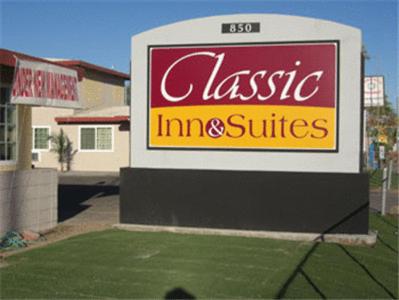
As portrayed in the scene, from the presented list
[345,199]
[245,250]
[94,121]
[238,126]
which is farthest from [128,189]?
[94,121]

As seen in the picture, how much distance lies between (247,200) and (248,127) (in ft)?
4.69

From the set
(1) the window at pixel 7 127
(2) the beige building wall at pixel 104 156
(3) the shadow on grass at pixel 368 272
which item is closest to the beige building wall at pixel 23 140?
(1) the window at pixel 7 127

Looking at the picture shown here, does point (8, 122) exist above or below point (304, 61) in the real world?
below

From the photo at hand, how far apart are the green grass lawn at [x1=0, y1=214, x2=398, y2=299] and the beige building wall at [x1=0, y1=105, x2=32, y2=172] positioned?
214cm

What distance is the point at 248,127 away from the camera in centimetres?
1267

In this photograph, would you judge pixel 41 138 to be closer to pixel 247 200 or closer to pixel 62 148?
pixel 62 148

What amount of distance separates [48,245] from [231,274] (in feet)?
12.8

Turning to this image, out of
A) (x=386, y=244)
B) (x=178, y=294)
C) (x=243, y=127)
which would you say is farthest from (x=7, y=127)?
(x=386, y=244)

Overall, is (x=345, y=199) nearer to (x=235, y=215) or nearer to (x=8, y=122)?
(x=235, y=215)

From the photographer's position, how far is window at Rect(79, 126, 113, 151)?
33.1 m

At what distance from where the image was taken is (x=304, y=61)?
1246 cm

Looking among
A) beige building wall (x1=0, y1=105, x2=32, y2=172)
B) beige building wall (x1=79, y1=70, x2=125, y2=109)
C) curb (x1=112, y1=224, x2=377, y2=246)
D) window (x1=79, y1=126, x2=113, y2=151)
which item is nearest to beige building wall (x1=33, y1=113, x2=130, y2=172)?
window (x1=79, y1=126, x2=113, y2=151)

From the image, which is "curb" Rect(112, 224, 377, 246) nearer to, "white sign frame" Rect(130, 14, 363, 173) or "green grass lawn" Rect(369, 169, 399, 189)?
"white sign frame" Rect(130, 14, 363, 173)

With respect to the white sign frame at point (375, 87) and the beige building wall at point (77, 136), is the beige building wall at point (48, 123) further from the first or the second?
the white sign frame at point (375, 87)
